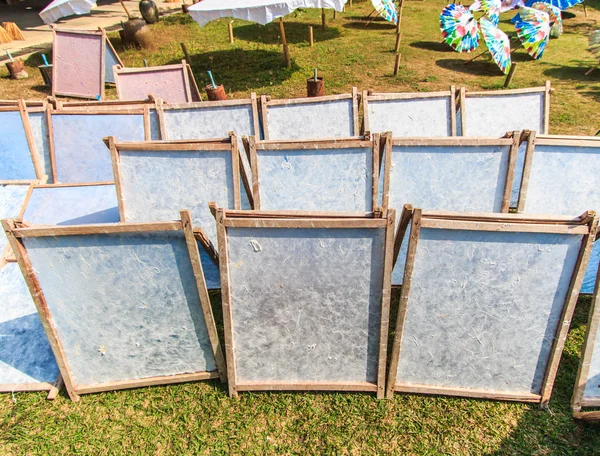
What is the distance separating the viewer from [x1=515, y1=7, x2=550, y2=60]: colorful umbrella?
Result: 10844 millimetres

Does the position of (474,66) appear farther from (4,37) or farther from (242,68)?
(4,37)

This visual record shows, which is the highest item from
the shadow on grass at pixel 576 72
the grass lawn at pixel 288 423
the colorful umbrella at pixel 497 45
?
the colorful umbrella at pixel 497 45

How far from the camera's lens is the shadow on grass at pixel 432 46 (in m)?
15.0

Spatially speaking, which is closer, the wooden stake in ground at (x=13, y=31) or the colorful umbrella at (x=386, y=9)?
the colorful umbrella at (x=386, y=9)

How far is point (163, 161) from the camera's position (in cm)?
431

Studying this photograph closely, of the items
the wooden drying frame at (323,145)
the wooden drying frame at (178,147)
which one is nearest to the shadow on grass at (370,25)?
the wooden drying frame at (323,145)

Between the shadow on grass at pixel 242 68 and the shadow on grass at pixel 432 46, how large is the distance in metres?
5.76

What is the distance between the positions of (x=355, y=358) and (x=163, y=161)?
2.96m

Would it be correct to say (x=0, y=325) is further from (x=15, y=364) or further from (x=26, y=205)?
(x=26, y=205)

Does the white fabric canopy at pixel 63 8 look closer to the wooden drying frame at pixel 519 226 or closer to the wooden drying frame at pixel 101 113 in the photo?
the wooden drying frame at pixel 101 113

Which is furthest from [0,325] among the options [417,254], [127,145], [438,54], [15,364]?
[438,54]

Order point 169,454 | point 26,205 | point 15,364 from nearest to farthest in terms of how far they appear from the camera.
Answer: point 169,454 < point 15,364 < point 26,205

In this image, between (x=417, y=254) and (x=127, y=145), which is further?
(x=127, y=145)

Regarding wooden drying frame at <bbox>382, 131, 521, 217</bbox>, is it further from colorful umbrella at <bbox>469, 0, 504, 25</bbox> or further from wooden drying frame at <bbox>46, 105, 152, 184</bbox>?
colorful umbrella at <bbox>469, 0, 504, 25</bbox>
